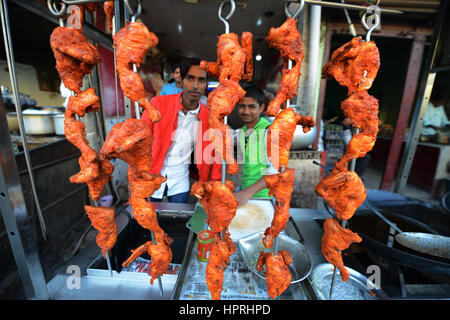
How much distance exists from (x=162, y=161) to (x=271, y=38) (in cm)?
221

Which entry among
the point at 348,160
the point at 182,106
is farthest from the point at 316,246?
the point at 182,106

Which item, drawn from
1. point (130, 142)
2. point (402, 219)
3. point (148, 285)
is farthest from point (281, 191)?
point (402, 219)

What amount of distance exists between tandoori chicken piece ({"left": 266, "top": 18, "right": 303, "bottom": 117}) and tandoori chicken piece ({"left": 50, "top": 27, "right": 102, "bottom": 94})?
119 cm

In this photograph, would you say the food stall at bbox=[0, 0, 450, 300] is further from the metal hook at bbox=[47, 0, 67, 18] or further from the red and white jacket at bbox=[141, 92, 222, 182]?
the red and white jacket at bbox=[141, 92, 222, 182]

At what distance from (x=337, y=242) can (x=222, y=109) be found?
1.22 meters

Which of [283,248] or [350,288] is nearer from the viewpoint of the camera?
[350,288]

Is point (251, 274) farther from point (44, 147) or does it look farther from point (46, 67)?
point (46, 67)

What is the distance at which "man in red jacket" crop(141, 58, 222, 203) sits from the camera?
291 cm

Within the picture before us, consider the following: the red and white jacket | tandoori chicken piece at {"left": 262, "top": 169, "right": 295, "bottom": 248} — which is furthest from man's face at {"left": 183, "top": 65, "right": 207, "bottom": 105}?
tandoori chicken piece at {"left": 262, "top": 169, "right": 295, "bottom": 248}

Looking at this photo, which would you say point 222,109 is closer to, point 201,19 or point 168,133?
point 168,133

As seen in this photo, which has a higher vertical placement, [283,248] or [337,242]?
[337,242]

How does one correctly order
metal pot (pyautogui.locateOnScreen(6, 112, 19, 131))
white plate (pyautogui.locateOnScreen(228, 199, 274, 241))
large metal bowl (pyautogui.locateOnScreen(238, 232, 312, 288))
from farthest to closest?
1. metal pot (pyautogui.locateOnScreen(6, 112, 19, 131))
2. white plate (pyautogui.locateOnScreen(228, 199, 274, 241))
3. large metal bowl (pyautogui.locateOnScreen(238, 232, 312, 288))

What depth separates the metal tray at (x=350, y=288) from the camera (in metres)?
1.37

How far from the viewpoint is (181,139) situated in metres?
3.10
